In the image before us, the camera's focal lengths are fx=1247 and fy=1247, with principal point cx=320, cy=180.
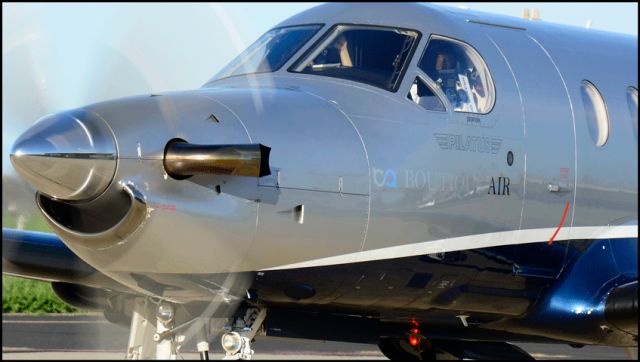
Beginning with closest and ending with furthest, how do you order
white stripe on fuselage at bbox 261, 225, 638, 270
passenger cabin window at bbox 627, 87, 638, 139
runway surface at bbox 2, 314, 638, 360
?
white stripe on fuselage at bbox 261, 225, 638, 270 < passenger cabin window at bbox 627, 87, 638, 139 < runway surface at bbox 2, 314, 638, 360

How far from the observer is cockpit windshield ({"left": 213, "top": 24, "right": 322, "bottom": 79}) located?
9.89 meters

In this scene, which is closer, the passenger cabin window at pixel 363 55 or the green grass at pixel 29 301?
the passenger cabin window at pixel 363 55

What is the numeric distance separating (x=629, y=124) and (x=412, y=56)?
2348 millimetres

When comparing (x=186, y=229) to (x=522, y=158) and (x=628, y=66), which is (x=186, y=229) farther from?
(x=628, y=66)

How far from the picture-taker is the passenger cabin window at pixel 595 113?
10586mm

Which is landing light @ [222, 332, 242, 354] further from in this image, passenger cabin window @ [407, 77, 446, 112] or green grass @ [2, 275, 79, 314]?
green grass @ [2, 275, 79, 314]

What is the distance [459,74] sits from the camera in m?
9.90

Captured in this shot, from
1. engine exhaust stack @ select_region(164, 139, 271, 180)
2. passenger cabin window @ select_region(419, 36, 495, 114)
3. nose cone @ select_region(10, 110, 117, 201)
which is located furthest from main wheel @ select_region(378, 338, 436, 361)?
nose cone @ select_region(10, 110, 117, 201)

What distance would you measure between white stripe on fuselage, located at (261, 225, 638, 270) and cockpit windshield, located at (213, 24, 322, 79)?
5.75 feet

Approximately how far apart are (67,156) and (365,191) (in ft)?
7.38

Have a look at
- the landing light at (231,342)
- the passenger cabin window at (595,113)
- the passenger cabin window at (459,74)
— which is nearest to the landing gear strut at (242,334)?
the landing light at (231,342)

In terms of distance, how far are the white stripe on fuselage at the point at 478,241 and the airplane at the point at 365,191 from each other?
0.7 inches

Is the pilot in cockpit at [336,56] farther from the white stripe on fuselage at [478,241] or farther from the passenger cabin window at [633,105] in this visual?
the passenger cabin window at [633,105]

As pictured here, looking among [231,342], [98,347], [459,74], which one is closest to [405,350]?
[459,74]
